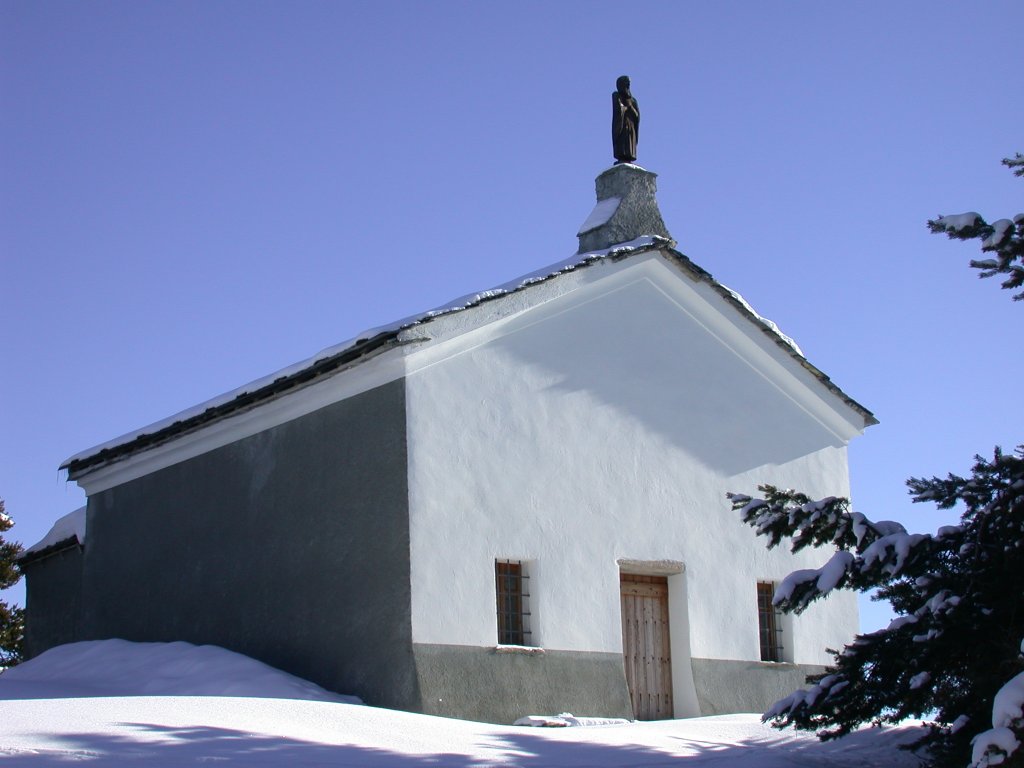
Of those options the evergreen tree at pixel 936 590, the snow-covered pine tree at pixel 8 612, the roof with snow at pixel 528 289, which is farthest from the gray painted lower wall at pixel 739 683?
the snow-covered pine tree at pixel 8 612

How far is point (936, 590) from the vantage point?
9.20 meters

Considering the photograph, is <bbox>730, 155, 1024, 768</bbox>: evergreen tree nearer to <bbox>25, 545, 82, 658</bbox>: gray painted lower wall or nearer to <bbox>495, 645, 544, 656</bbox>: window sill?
<bbox>495, 645, 544, 656</bbox>: window sill

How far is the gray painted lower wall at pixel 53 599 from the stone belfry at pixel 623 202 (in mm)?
8262

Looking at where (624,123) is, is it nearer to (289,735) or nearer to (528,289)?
(528,289)

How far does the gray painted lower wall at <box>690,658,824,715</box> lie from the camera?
49.5 feet

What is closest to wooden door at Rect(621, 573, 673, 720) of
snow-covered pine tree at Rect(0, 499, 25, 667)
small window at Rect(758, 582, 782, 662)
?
small window at Rect(758, 582, 782, 662)

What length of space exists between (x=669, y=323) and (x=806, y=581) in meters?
6.86

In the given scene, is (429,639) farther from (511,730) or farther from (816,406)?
(816,406)

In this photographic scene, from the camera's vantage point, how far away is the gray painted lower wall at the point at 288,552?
1327cm

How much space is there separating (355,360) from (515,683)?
11.5 feet

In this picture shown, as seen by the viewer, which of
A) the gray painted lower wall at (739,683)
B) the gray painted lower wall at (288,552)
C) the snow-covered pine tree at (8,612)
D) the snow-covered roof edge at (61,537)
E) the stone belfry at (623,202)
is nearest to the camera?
the gray painted lower wall at (288,552)

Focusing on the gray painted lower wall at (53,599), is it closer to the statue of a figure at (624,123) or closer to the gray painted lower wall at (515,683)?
the gray painted lower wall at (515,683)

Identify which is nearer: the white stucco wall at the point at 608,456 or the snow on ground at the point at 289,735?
the snow on ground at the point at 289,735

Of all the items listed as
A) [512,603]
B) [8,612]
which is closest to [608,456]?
[512,603]
